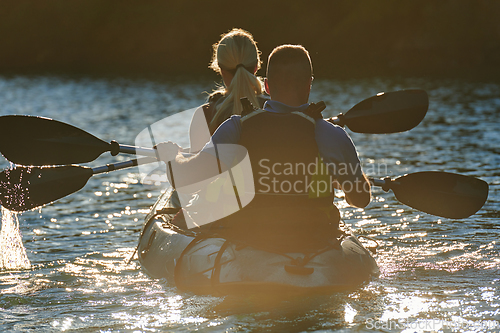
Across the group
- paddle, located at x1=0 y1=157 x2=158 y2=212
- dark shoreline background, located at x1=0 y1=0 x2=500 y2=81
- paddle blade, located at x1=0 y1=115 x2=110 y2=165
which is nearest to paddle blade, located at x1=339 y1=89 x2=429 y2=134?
paddle, located at x1=0 y1=157 x2=158 y2=212

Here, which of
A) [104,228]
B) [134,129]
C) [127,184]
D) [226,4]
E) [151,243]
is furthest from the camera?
[226,4]

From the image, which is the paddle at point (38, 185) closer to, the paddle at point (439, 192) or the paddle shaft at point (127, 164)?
the paddle shaft at point (127, 164)

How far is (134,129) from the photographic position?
1803 cm

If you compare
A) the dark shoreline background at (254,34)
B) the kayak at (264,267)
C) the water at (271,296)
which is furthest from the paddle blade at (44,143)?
the dark shoreline background at (254,34)

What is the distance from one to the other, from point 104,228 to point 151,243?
7.23ft

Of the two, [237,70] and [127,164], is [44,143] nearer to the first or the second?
[127,164]

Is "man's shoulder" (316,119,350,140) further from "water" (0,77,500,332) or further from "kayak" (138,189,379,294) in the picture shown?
"water" (0,77,500,332)

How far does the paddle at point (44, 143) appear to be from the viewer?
5.74 metres

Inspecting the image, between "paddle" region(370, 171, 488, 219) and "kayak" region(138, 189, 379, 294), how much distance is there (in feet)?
2.30

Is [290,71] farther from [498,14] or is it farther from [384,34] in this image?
[384,34]

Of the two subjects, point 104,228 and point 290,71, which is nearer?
point 290,71

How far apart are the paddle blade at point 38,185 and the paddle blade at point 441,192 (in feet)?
8.87

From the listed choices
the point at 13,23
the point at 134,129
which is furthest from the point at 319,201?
the point at 13,23

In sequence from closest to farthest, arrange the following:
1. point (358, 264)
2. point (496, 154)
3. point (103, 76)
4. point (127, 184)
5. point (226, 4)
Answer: point (358, 264) < point (127, 184) < point (496, 154) < point (103, 76) < point (226, 4)
